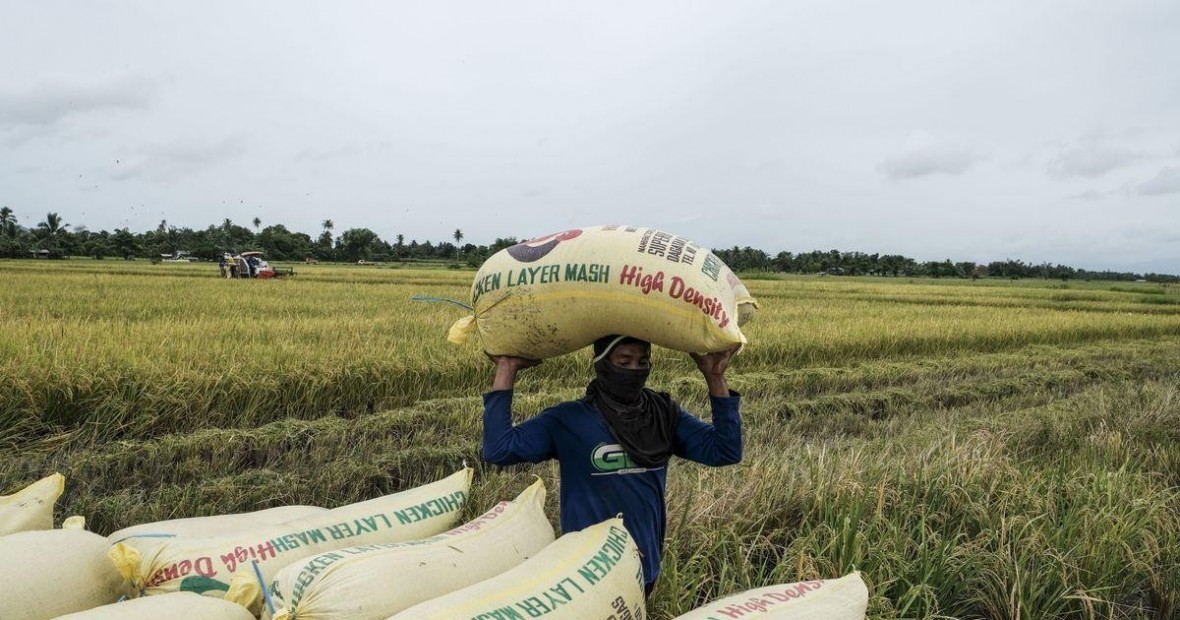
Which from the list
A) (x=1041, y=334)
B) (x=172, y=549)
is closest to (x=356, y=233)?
(x=1041, y=334)

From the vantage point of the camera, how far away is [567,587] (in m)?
1.63

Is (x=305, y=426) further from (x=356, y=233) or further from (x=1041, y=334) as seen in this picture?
(x=356, y=233)

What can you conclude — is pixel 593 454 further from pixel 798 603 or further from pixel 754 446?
pixel 754 446

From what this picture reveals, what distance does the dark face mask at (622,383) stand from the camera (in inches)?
76.1

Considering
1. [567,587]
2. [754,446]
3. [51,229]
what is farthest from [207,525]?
[51,229]

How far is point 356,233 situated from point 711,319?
70.5 metres

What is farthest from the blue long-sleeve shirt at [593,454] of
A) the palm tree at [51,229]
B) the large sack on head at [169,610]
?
the palm tree at [51,229]

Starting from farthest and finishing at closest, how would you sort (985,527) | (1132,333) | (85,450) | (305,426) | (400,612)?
(1132,333) → (305,426) → (85,450) → (985,527) → (400,612)

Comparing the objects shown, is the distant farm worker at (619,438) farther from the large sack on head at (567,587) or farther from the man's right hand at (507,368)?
the large sack on head at (567,587)

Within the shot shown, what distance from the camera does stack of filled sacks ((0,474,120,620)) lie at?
1.61 m

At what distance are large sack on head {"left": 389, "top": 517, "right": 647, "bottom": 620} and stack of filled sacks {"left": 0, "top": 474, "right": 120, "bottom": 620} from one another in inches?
37.6

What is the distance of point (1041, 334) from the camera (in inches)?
476

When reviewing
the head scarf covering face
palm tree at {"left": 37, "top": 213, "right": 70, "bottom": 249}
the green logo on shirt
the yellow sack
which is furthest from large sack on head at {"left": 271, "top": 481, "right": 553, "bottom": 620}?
palm tree at {"left": 37, "top": 213, "right": 70, "bottom": 249}

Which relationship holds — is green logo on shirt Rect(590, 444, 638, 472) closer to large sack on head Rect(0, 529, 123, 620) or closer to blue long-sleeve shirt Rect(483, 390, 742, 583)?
blue long-sleeve shirt Rect(483, 390, 742, 583)
